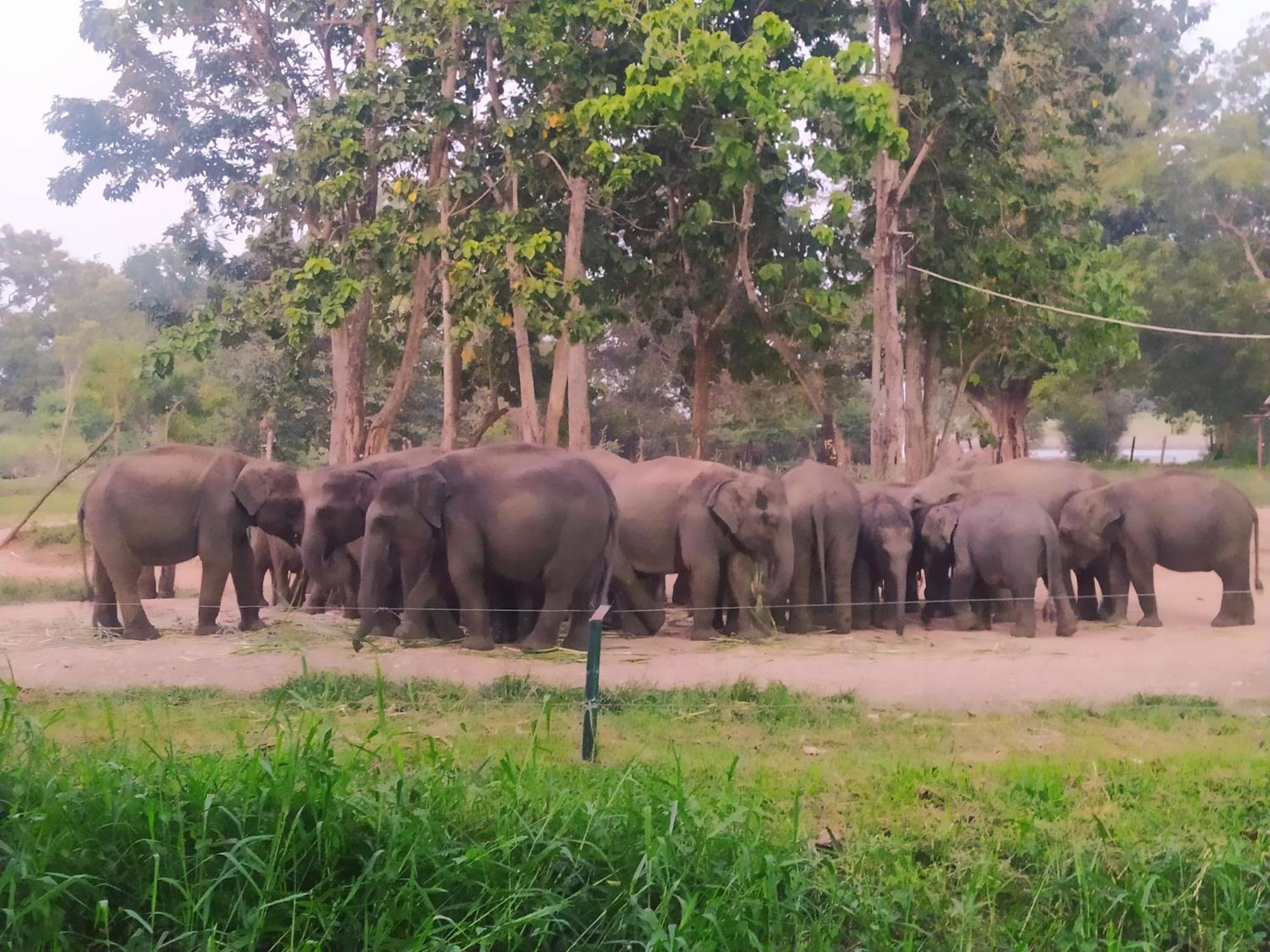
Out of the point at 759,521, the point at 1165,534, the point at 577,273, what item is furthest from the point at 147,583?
the point at 1165,534

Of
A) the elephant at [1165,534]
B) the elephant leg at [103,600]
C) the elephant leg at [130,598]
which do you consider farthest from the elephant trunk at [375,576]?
the elephant at [1165,534]

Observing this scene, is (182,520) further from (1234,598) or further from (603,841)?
(1234,598)

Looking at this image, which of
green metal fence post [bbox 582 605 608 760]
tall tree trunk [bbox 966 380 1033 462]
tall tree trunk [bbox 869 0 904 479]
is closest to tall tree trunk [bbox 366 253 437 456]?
green metal fence post [bbox 582 605 608 760]

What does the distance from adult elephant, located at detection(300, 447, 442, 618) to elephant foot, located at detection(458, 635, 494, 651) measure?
1.70 feet

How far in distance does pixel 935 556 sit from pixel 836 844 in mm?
3284

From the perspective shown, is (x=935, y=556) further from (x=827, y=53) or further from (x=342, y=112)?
(x=342, y=112)

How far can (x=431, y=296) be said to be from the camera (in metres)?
4.98

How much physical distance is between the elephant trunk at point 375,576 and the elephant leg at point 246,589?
0.44m

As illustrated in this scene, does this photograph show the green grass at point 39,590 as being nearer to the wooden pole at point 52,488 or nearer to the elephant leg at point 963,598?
the wooden pole at point 52,488

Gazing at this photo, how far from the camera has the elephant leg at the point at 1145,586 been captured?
5.07 meters

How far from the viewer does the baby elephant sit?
225 inches

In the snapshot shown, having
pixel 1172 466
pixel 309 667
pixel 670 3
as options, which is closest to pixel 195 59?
pixel 670 3

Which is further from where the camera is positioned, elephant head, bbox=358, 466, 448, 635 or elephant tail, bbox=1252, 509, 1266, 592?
elephant head, bbox=358, 466, 448, 635

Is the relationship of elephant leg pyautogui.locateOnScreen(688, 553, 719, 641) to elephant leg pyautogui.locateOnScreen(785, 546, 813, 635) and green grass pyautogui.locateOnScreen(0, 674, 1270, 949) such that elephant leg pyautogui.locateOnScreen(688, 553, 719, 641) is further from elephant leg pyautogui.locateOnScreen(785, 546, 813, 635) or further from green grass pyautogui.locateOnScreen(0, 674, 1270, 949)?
green grass pyautogui.locateOnScreen(0, 674, 1270, 949)
